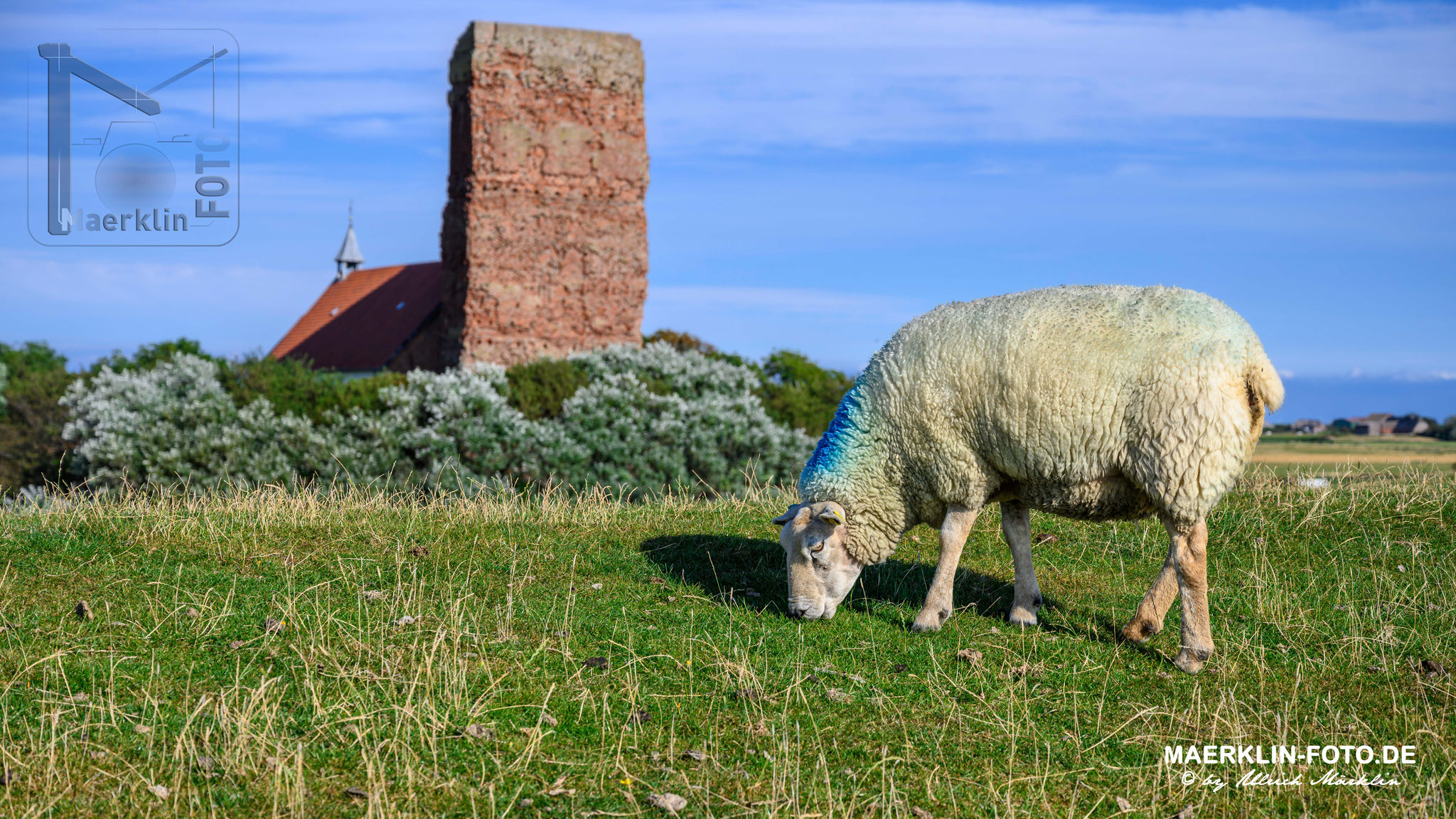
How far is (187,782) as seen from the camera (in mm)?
4680

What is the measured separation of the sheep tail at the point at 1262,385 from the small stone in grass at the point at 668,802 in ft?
13.3

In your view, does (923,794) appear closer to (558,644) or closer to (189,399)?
(558,644)

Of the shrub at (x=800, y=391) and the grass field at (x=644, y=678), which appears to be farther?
the shrub at (x=800, y=391)

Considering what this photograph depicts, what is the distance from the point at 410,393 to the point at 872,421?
11.8 m

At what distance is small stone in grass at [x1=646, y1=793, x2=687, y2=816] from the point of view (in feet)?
15.1

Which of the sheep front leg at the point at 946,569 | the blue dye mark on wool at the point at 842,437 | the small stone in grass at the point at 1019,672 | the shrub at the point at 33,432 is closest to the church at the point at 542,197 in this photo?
the shrub at the point at 33,432

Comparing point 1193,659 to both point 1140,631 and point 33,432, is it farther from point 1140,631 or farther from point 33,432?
point 33,432

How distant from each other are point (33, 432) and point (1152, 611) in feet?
69.7

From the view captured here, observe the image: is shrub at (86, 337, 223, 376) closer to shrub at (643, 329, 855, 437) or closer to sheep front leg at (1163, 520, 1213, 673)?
shrub at (643, 329, 855, 437)

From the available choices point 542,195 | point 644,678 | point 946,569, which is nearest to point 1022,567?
point 946,569

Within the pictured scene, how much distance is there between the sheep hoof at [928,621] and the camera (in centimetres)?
713

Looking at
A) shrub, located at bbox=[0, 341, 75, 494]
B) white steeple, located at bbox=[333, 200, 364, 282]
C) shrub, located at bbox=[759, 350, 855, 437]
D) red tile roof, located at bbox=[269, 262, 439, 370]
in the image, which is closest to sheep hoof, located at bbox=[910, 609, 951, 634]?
shrub, located at bbox=[759, 350, 855, 437]

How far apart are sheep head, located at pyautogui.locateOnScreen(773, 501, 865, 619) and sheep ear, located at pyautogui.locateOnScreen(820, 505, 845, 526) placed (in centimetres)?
2

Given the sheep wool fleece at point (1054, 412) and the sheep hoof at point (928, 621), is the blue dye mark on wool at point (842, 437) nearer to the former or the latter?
the sheep wool fleece at point (1054, 412)
